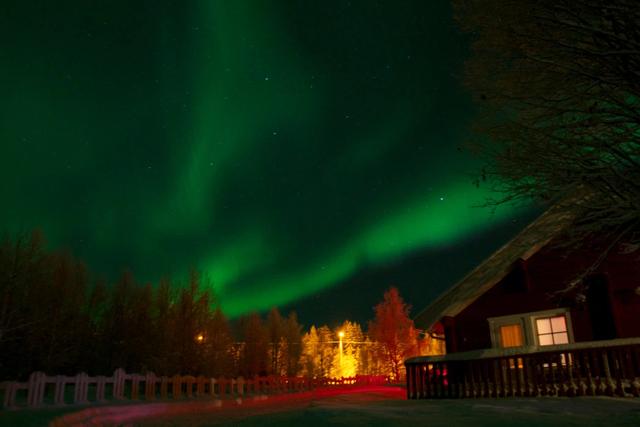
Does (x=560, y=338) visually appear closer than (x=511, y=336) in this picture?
Yes

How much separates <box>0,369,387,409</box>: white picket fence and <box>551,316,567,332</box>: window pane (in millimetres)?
15922

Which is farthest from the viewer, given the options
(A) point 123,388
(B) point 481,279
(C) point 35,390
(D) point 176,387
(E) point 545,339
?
(D) point 176,387

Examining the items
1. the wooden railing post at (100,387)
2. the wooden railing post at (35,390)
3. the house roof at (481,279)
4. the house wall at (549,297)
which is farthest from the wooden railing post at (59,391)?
the house wall at (549,297)

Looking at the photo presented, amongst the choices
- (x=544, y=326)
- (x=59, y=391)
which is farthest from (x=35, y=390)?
(x=544, y=326)

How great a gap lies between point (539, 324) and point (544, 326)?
169 millimetres

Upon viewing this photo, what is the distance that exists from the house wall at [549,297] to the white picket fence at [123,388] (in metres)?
13.2

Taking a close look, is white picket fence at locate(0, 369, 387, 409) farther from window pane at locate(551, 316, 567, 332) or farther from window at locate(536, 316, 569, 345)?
window pane at locate(551, 316, 567, 332)

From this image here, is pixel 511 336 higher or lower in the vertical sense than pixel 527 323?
lower

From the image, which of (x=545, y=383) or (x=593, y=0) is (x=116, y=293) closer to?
(x=545, y=383)

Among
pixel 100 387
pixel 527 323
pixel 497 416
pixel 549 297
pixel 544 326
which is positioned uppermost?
pixel 549 297

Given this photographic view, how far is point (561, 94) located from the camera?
24.6 feet

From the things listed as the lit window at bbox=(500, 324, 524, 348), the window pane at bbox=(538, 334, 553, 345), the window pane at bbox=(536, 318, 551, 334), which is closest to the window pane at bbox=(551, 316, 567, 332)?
the window pane at bbox=(536, 318, 551, 334)

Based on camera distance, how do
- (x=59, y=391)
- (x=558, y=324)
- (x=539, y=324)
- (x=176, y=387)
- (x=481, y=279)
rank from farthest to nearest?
(x=176, y=387) < (x=481, y=279) < (x=539, y=324) < (x=558, y=324) < (x=59, y=391)

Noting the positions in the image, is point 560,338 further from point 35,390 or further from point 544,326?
point 35,390
